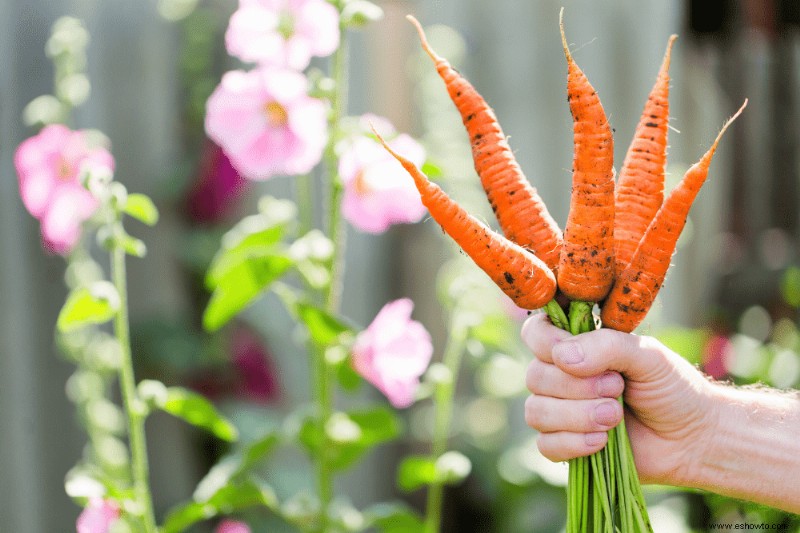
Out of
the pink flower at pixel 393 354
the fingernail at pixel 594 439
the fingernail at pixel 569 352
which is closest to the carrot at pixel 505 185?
the fingernail at pixel 569 352

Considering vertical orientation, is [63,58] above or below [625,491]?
above

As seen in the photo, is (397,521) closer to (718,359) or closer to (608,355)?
(608,355)

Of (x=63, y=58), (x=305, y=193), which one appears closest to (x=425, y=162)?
(x=305, y=193)

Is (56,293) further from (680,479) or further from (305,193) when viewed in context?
(680,479)

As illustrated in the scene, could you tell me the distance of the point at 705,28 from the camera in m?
3.49

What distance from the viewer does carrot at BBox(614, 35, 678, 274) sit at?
3.28 feet

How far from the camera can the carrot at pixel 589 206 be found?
925 millimetres

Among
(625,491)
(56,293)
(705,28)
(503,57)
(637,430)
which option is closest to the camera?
(625,491)

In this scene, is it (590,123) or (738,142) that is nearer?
(590,123)

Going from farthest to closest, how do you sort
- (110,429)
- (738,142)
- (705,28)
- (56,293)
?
(705,28) < (738,142) < (56,293) < (110,429)

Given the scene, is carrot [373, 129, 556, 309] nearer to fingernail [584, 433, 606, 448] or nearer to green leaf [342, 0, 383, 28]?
fingernail [584, 433, 606, 448]

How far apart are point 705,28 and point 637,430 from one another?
9.40 ft

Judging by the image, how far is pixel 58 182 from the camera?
132cm

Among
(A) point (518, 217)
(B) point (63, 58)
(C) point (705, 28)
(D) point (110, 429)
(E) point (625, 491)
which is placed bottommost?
(D) point (110, 429)
